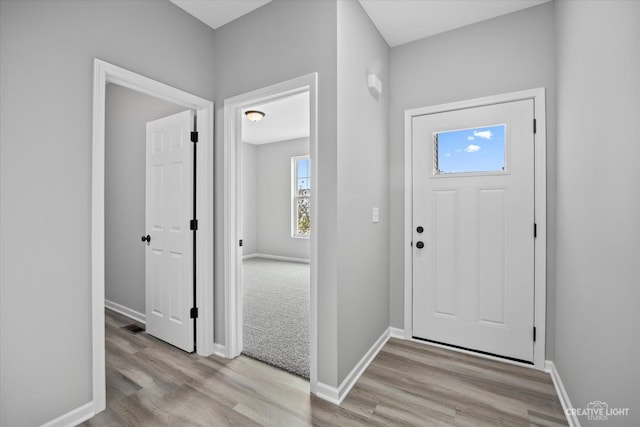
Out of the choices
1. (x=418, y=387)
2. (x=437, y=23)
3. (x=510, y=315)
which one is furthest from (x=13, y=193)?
(x=510, y=315)

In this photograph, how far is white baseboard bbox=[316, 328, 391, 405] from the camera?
191 centimetres

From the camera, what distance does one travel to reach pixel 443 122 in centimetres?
266

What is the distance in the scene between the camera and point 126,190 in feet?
10.8

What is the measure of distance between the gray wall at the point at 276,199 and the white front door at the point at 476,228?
4.38 metres

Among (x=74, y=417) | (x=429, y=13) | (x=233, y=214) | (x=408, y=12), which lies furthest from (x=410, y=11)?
(x=74, y=417)

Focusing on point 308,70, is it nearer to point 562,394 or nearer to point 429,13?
point 429,13

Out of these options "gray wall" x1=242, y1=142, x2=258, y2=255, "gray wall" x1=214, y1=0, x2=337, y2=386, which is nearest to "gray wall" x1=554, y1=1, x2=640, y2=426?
"gray wall" x1=214, y1=0, x2=337, y2=386

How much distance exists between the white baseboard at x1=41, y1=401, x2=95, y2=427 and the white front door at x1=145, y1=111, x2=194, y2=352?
0.83m

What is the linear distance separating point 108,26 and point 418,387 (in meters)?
3.21

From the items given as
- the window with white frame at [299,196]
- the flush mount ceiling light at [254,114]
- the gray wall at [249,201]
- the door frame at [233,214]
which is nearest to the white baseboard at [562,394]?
the door frame at [233,214]

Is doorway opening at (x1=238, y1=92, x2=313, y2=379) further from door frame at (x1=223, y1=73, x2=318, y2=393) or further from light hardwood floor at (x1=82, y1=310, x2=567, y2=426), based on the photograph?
light hardwood floor at (x1=82, y1=310, x2=567, y2=426)

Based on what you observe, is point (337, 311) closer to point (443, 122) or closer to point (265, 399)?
point (265, 399)

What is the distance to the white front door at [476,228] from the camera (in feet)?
7.75

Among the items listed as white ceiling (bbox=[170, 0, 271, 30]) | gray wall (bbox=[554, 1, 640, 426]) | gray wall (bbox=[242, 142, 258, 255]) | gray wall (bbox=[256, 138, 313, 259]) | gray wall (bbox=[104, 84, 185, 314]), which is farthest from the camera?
gray wall (bbox=[242, 142, 258, 255])
